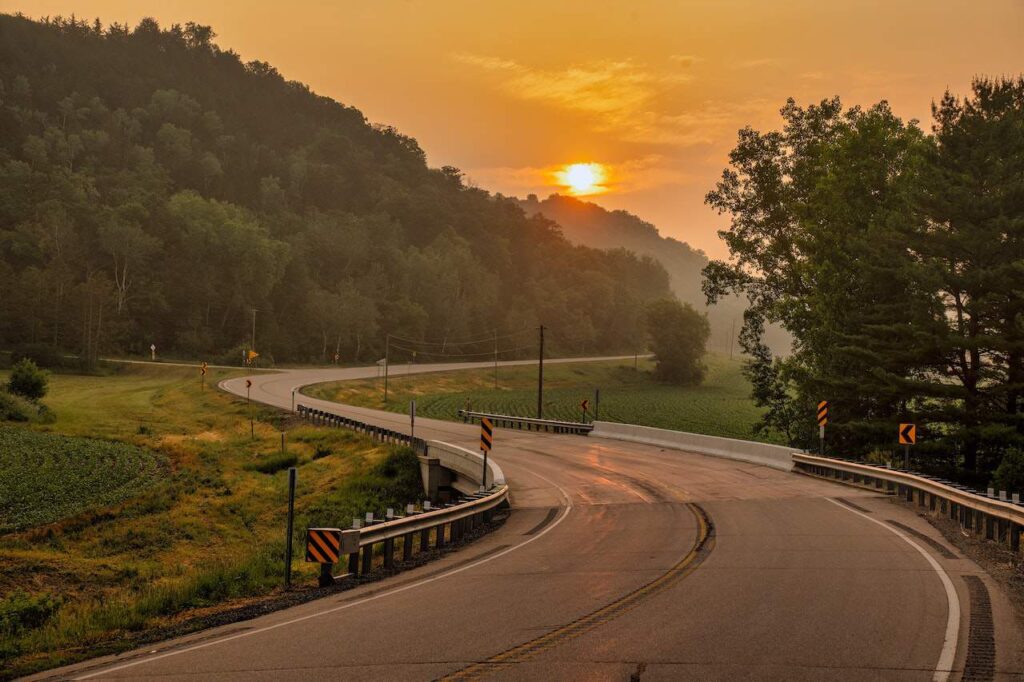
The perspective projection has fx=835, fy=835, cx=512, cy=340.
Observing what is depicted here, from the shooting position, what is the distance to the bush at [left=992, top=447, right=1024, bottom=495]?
28312 mm

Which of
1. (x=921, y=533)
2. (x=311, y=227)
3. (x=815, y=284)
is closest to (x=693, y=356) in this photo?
(x=311, y=227)

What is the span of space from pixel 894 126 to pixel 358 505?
3617cm

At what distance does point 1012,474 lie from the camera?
93.5 feet

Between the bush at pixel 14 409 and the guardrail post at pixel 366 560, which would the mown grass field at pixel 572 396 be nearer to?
the bush at pixel 14 409

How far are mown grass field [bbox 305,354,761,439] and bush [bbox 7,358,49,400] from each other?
25.6 metres

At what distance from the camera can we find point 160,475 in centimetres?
3512

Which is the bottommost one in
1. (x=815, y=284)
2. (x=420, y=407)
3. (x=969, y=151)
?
(x=420, y=407)

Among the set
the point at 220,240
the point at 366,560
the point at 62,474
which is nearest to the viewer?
the point at 366,560

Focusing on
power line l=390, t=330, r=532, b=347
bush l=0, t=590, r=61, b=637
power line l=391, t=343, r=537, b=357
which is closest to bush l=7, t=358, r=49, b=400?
bush l=0, t=590, r=61, b=637

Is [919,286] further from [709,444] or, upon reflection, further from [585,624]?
[585,624]

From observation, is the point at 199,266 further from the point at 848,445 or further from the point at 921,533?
the point at 921,533

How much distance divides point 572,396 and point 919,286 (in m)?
72.5

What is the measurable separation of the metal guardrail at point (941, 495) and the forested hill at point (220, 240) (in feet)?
256

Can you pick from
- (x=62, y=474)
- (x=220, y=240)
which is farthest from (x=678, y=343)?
(x=62, y=474)
